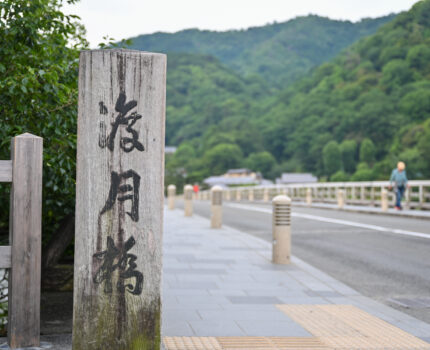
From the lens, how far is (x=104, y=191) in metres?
3.38

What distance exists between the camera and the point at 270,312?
5387 millimetres

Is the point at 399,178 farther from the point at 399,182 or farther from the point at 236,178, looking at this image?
the point at 236,178

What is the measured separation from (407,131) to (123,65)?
301 feet

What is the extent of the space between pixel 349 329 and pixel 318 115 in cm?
11043

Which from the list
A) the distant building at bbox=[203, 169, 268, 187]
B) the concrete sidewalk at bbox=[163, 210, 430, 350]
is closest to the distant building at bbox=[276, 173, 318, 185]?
the distant building at bbox=[203, 169, 268, 187]

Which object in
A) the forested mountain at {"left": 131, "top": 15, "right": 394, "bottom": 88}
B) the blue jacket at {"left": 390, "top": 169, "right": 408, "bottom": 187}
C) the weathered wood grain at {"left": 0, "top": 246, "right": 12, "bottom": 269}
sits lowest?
the weathered wood grain at {"left": 0, "top": 246, "right": 12, "bottom": 269}

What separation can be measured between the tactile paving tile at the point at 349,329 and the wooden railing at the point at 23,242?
2079 millimetres

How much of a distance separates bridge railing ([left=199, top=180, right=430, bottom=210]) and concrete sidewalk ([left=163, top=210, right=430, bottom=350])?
44.5 ft

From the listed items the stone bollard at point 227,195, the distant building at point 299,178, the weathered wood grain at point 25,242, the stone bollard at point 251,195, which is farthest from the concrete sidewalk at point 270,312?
the distant building at point 299,178

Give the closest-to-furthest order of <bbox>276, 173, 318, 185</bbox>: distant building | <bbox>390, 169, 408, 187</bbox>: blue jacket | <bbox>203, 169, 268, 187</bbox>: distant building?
<bbox>390, 169, 408, 187</bbox>: blue jacket → <bbox>276, 173, 318, 185</bbox>: distant building → <bbox>203, 169, 268, 187</bbox>: distant building

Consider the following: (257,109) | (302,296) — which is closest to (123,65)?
(302,296)

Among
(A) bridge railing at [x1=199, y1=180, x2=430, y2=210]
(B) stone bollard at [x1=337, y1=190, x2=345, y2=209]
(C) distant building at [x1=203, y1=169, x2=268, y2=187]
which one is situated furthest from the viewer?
(C) distant building at [x1=203, y1=169, x2=268, y2=187]

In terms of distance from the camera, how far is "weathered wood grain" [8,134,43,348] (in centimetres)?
359

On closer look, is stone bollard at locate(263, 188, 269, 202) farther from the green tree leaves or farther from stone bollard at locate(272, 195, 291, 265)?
the green tree leaves
